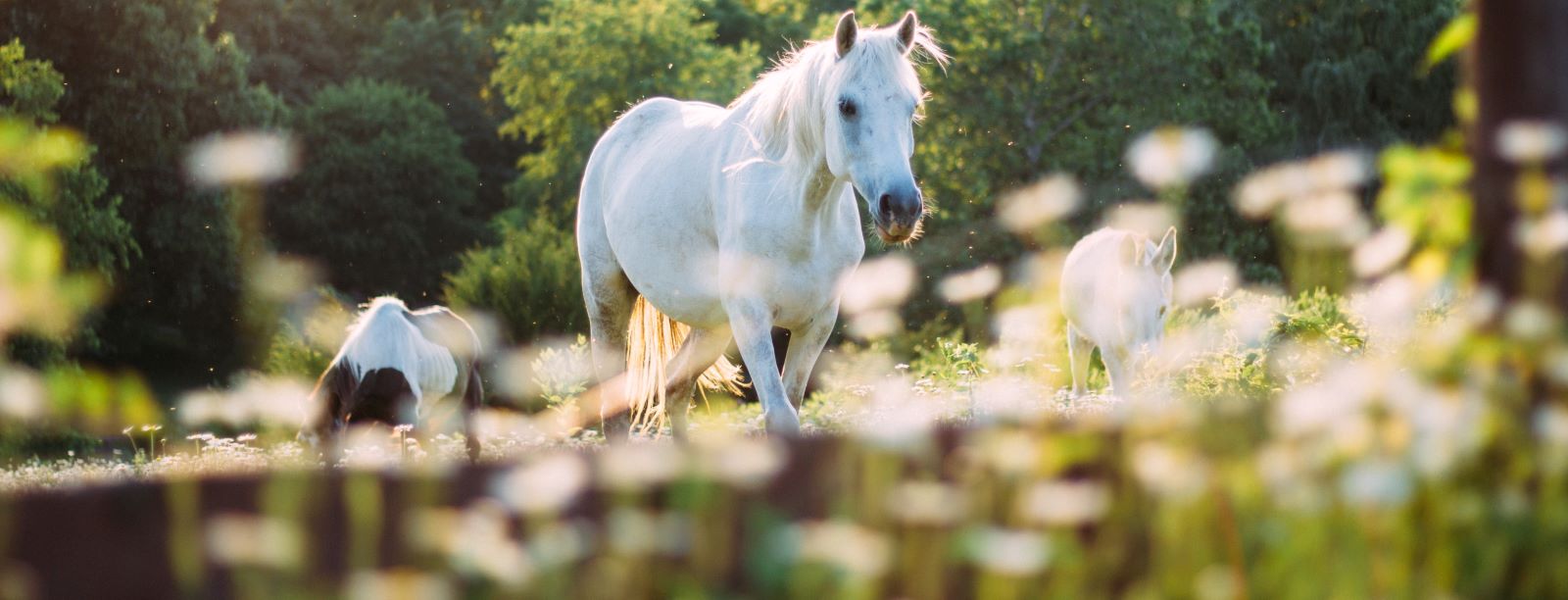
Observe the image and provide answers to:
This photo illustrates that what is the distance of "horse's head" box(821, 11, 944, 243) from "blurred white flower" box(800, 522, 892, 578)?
288cm

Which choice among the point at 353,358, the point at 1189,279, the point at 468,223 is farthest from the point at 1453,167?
the point at 468,223

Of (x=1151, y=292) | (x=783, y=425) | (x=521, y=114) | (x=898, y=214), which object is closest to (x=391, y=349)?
(x=1151, y=292)

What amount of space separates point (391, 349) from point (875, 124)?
673cm

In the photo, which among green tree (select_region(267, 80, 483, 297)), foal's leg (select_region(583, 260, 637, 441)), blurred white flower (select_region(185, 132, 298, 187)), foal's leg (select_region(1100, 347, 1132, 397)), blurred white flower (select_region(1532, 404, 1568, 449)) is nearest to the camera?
blurred white flower (select_region(1532, 404, 1568, 449))

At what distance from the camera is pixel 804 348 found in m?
6.41

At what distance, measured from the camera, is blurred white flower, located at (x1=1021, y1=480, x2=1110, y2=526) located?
2.09 meters

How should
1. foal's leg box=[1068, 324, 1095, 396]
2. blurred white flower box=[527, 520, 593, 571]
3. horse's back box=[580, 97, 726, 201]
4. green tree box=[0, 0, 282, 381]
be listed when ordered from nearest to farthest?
blurred white flower box=[527, 520, 593, 571] → horse's back box=[580, 97, 726, 201] → foal's leg box=[1068, 324, 1095, 396] → green tree box=[0, 0, 282, 381]

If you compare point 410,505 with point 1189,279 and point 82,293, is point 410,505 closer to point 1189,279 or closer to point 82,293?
point 82,293

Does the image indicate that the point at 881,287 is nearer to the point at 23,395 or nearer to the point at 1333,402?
the point at 1333,402

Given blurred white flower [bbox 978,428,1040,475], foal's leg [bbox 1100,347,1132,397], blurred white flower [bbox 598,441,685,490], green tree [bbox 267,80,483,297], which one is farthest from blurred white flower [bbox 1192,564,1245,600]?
green tree [bbox 267,80,483,297]

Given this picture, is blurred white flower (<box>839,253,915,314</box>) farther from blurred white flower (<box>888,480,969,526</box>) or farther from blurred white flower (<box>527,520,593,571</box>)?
blurred white flower (<box>527,520,593,571</box>)

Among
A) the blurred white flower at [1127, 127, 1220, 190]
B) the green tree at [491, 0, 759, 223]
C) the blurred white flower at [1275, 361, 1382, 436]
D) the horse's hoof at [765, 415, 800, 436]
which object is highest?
the green tree at [491, 0, 759, 223]

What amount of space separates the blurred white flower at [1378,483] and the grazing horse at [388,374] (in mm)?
8690

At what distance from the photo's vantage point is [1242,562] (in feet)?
7.54
